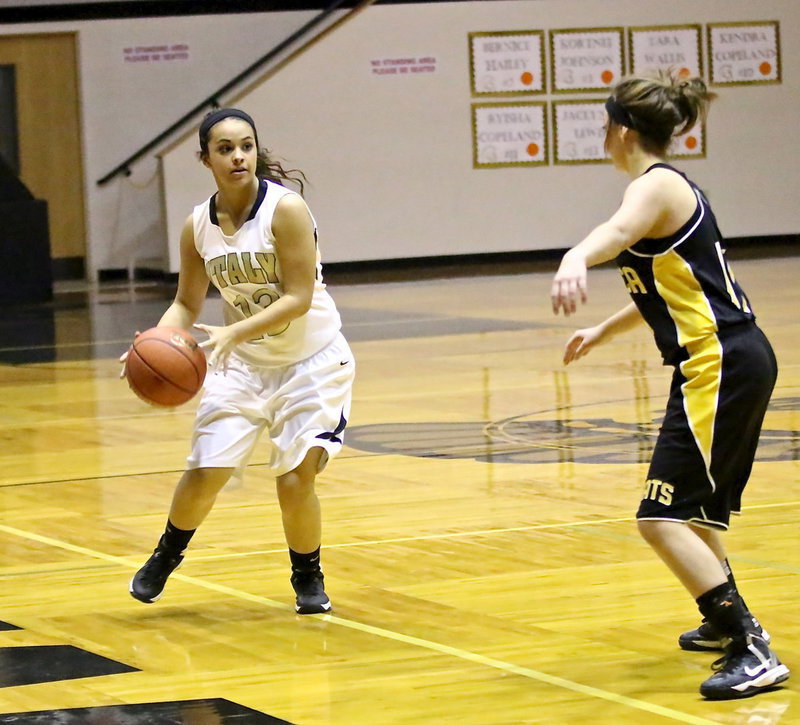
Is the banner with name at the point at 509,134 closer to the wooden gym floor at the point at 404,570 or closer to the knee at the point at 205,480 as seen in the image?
the wooden gym floor at the point at 404,570

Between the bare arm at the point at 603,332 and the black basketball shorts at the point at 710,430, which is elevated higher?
the bare arm at the point at 603,332

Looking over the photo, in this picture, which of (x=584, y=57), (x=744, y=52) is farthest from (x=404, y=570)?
(x=744, y=52)

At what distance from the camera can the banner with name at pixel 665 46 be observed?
63.8 ft

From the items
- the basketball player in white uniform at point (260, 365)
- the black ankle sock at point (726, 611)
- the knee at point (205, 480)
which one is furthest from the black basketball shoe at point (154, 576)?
the black ankle sock at point (726, 611)

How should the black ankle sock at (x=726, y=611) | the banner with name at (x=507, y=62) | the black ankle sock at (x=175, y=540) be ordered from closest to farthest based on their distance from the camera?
the black ankle sock at (x=726, y=611) → the black ankle sock at (x=175, y=540) → the banner with name at (x=507, y=62)

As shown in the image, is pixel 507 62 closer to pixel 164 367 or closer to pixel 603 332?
pixel 164 367

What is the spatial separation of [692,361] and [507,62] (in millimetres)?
15891

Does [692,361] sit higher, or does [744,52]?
[744,52]

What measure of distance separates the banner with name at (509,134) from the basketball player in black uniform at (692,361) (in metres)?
15.5

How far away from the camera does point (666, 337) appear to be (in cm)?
368

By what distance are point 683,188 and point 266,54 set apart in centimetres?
1567

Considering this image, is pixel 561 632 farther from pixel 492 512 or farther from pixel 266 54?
pixel 266 54

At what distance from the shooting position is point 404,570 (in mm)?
4879

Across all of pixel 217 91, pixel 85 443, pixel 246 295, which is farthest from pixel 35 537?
pixel 217 91
